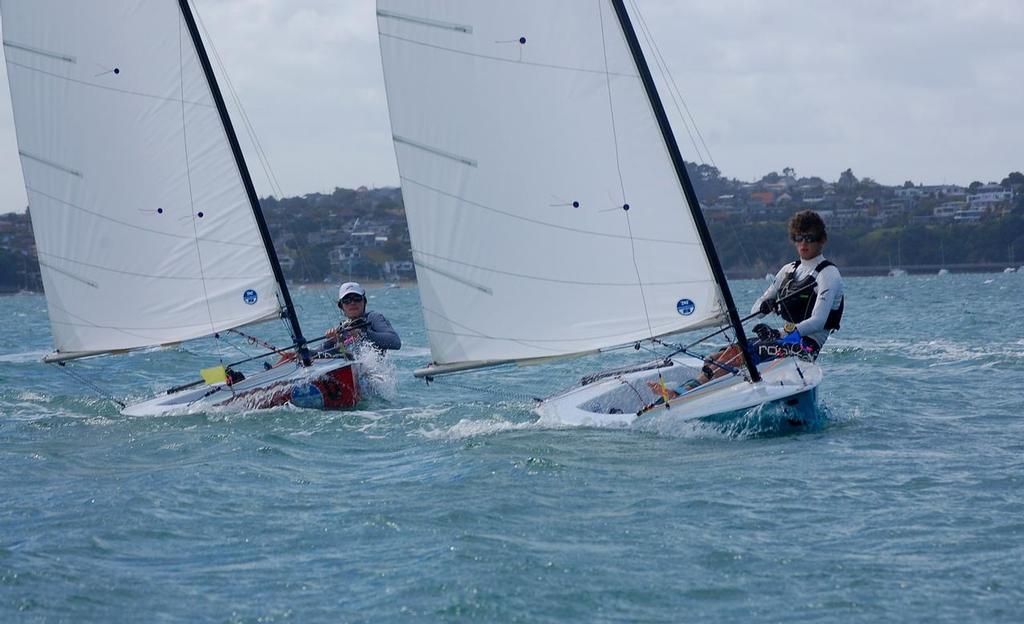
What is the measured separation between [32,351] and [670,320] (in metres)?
23.7

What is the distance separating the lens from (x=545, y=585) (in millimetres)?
7234

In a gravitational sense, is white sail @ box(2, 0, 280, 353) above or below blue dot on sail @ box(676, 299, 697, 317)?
above

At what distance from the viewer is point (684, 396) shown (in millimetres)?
11539

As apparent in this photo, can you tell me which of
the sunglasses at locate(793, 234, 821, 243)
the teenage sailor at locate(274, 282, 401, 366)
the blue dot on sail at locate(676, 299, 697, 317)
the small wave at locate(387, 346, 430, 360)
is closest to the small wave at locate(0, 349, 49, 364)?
the small wave at locate(387, 346, 430, 360)

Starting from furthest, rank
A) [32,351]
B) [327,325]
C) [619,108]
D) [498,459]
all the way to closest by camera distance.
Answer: [327,325], [32,351], [619,108], [498,459]

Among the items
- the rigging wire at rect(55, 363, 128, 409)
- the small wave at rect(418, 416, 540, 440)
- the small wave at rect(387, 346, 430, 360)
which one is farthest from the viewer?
the small wave at rect(387, 346, 430, 360)

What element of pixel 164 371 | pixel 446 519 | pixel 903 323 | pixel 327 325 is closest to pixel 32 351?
pixel 164 371

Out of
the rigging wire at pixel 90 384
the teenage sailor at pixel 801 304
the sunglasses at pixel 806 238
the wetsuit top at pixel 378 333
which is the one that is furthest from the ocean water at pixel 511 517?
the rigging wire at pixel 90 384

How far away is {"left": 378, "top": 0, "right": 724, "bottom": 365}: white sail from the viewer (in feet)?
38.0

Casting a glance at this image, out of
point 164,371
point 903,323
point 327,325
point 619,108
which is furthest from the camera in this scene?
point 327,325

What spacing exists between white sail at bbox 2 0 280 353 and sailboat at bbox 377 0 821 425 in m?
3.98

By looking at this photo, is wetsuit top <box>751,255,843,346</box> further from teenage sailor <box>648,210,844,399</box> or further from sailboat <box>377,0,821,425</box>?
sailboat <box>377,0,821,425</box>

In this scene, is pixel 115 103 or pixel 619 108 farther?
pixel 115 103

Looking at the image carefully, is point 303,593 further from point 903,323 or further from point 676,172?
point 903,323
